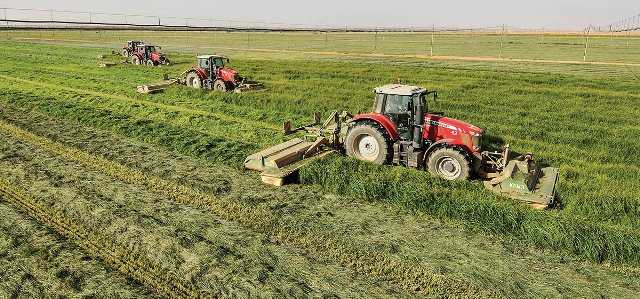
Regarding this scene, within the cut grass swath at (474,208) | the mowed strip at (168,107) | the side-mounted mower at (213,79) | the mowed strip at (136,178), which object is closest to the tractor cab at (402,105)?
the cut grass swath at (474,208)

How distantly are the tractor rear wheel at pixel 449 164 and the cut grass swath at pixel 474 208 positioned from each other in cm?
26

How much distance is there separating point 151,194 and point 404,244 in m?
4.68

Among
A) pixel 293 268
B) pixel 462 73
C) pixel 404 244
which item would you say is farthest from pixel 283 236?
Result: pixel 462 73

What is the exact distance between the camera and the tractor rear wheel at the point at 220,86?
19.6 meters

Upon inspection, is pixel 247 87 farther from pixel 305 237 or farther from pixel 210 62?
pixel 305 237

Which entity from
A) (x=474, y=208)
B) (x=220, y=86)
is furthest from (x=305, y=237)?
(x=220, y=86)

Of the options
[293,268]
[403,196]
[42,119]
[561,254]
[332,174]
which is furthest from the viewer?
[42,119]

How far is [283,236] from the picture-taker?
23.5ft

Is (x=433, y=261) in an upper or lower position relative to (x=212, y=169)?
lower

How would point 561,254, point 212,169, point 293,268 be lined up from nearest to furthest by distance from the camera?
point 293,268 < point 561,254 < point 212,169

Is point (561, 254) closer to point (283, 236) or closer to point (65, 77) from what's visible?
point (283, 236)

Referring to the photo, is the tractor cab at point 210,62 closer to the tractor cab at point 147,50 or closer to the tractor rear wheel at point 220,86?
the tractor rear wheel at point 220,86

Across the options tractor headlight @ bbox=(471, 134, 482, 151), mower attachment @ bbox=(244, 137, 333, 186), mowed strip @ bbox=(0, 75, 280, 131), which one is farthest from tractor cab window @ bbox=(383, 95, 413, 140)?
mowed strip @ bbox=(0, 75, 280, 131)

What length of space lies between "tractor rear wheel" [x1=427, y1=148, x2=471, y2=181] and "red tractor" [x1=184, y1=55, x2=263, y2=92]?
11944 mm
